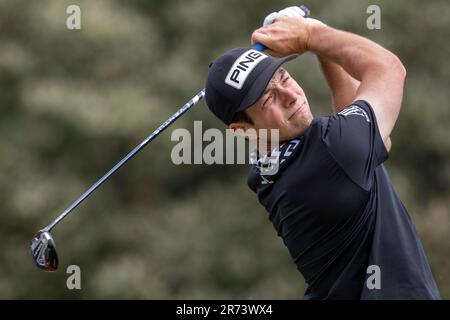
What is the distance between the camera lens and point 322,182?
8.38 ft

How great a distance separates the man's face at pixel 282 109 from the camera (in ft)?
8.68

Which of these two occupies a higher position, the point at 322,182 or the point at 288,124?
→ the point at 288,124

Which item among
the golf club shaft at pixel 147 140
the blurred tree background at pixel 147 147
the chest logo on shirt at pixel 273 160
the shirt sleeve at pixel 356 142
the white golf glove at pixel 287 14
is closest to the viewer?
the shirt sleeve at pixel 356 142

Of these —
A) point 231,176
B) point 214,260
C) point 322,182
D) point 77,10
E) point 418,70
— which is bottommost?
point 322,182

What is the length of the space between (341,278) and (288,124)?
0.47 metres

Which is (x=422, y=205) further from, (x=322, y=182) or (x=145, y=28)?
(x=322, y=182)

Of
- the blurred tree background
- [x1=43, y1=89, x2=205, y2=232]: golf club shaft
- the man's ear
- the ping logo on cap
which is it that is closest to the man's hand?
the ping logo on cap

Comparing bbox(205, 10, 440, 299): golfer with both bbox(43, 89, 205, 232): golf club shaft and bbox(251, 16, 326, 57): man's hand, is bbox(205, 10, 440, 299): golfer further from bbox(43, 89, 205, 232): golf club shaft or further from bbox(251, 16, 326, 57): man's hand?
bbox(43, 89, 205, 232): golf club shaft

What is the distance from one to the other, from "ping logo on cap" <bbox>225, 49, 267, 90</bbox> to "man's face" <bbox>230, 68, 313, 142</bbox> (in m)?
0.07

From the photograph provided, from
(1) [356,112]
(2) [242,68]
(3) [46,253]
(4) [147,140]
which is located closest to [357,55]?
(1) [356,112]

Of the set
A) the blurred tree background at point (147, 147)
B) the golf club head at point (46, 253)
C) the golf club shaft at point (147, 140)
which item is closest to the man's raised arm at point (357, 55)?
the golf club shaft at point (147, 140)

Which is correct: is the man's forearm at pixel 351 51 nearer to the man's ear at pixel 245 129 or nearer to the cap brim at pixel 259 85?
the cap brim at pixel 259 85
